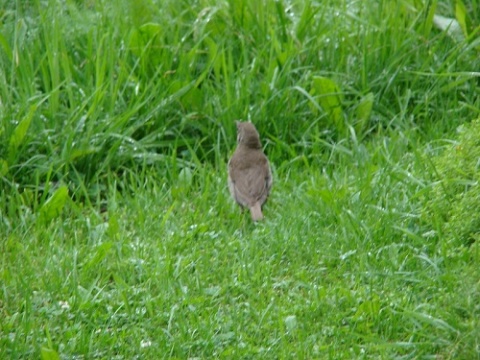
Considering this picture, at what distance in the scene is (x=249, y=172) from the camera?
279 inches

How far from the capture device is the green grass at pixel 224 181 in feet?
18.2

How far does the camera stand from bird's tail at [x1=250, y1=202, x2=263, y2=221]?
22.5 ft

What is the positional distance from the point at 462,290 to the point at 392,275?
76 cm

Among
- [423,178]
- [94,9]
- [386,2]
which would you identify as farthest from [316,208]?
[94,9]

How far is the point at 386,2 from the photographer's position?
843 cm

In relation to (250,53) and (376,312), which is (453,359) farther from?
(250,53)

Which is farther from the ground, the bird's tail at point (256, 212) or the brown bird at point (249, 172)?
the brown bird at point (249, 172)

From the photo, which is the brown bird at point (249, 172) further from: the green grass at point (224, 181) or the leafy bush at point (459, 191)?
the leafy bush at point (459, 191)

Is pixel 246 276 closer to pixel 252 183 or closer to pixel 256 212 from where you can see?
pixel 256 212

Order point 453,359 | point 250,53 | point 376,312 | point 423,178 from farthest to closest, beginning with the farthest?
point 250,53 < point 423,178 < point 376,312 < point 453,359

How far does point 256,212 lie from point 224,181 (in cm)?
54

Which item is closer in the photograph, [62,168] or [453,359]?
[453,359]

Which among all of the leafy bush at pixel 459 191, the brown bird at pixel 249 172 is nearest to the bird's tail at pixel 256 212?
the brown bird at pixel 249 172

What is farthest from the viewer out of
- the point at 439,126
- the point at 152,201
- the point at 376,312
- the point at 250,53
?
the point at 250,53
